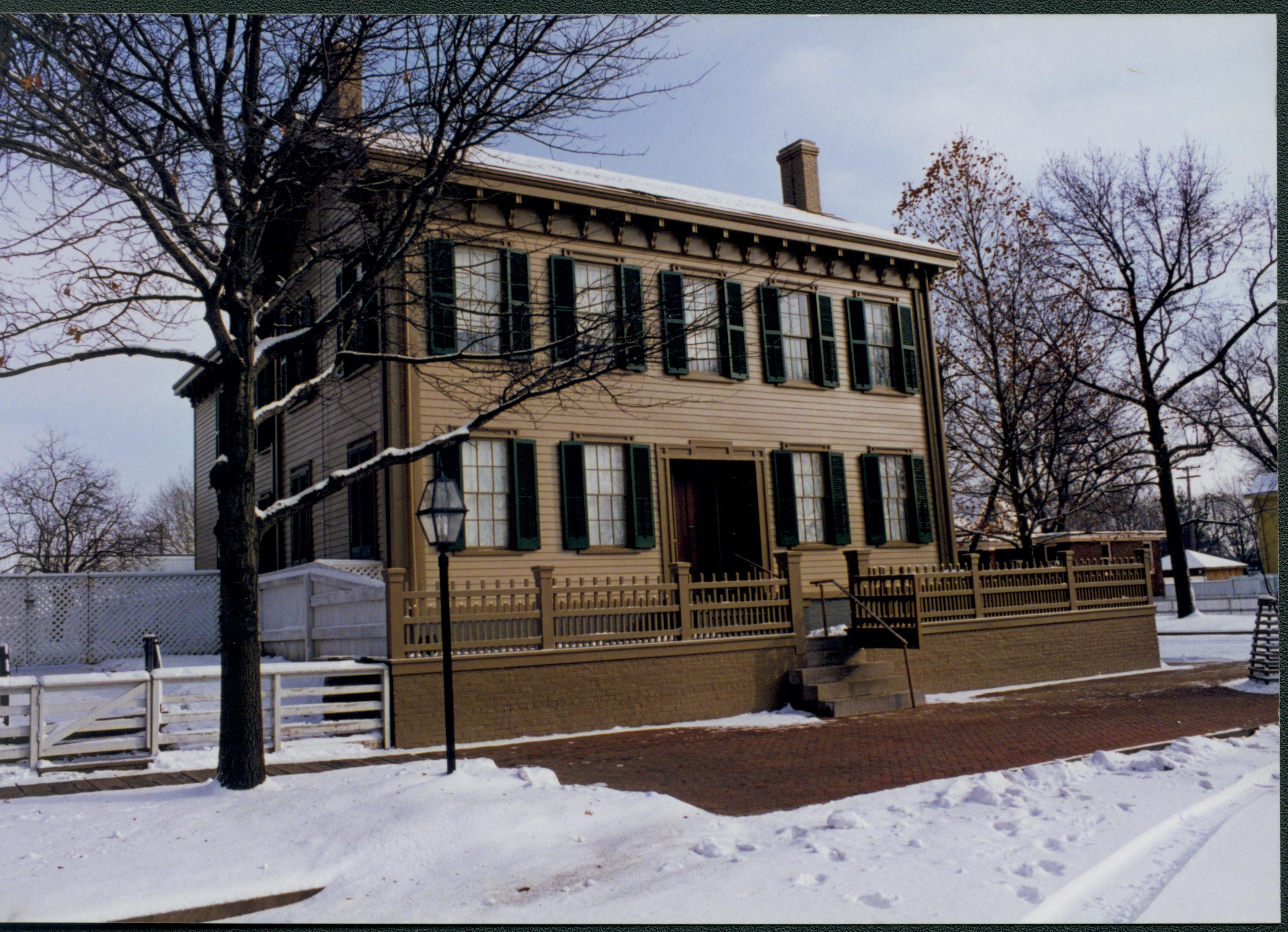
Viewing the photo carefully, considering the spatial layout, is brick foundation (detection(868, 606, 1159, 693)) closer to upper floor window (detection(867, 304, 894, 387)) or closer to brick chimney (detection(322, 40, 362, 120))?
A: upper floor window (detection(867, 304, 894, 387))

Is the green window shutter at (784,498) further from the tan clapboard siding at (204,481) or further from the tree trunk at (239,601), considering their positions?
the tan clapboard siding at (204,481)

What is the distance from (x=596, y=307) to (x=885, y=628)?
19.3ft

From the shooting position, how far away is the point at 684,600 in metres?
11.3

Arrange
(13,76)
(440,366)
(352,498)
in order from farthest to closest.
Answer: (352,498) < (440,366) < (13,76)

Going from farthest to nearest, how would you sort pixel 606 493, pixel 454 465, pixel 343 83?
pixel 606 493
pixel 454 465
pixel 343 83

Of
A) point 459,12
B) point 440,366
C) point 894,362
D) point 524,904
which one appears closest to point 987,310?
point 894,362

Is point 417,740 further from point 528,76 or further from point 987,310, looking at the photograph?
point 987,310

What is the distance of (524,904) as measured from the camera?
487 centimetres

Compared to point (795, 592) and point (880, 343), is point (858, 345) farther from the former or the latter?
point (795, 592)

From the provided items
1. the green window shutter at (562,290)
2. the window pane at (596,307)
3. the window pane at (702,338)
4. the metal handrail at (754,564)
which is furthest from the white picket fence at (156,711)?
the window pane at (702,338)

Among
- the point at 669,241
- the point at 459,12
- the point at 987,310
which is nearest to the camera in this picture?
the point at 459,12

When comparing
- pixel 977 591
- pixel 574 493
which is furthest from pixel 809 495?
pixel 574 493

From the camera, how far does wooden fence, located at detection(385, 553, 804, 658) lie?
985cm

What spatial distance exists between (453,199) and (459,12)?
3.47 metres
